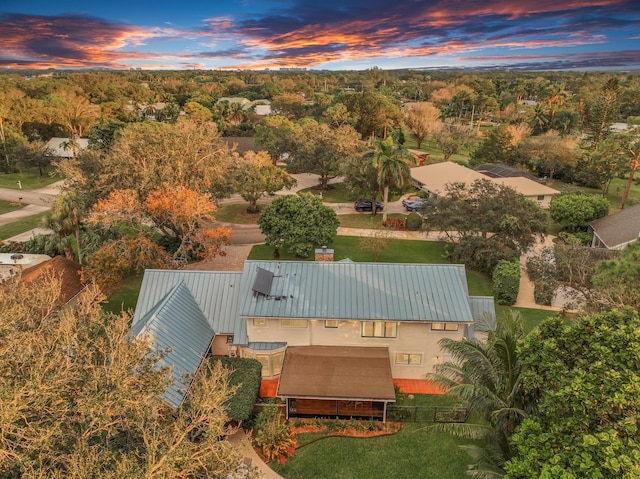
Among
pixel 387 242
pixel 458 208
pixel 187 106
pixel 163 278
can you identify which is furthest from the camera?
pixel 187 106

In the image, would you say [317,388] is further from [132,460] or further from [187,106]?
[187,106]

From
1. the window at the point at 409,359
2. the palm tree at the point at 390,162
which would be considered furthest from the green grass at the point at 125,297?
the palm tree at the point at 390,162

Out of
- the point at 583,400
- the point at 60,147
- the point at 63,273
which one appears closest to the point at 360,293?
the point at 583,400

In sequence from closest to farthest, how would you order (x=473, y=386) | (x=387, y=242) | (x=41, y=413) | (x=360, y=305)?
(x=41, y=413) → (x=473, y=386) → (x=360, y=305) → (x=387, y=242)

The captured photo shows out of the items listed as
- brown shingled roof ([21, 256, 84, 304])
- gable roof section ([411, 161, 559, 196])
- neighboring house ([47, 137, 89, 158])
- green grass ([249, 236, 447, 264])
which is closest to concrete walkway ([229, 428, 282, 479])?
brown shingled roof ([21, 256, 84, 304])

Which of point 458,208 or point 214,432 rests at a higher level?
point 214,432

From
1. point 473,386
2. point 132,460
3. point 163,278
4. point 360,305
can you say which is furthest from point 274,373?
point 132,460
